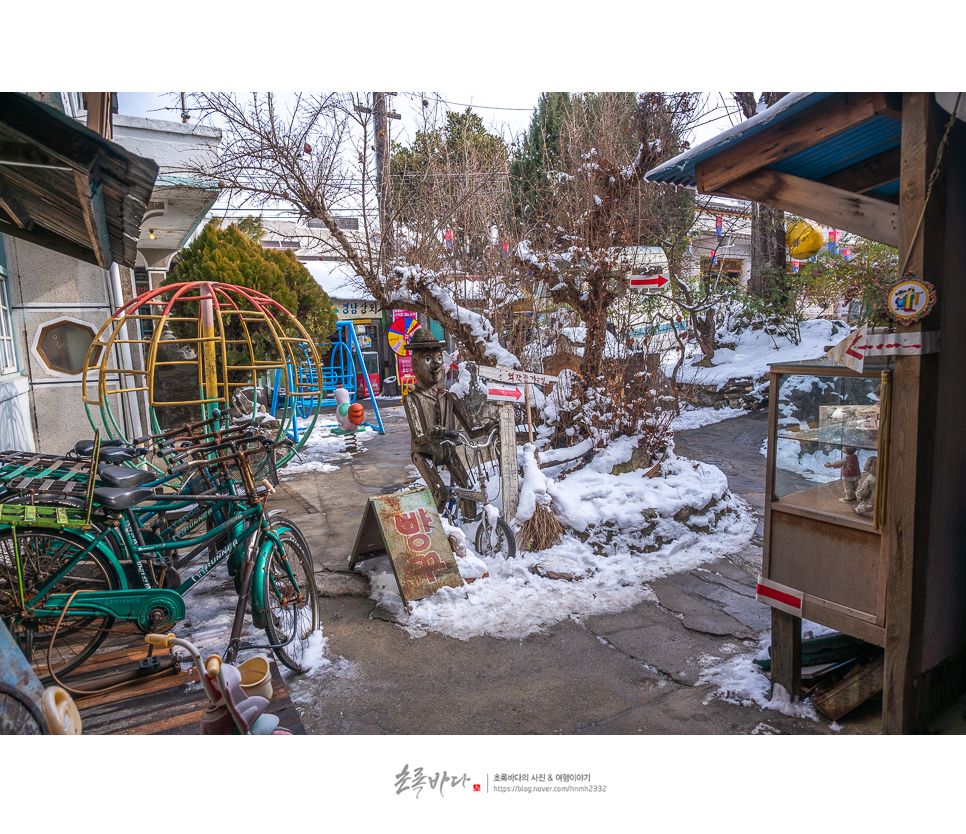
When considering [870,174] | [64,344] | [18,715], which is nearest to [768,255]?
[870,174]

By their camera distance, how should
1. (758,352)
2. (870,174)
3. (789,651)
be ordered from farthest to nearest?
(758,352) < (870,174) < (789,651)

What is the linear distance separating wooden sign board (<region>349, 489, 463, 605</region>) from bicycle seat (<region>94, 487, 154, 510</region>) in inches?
68.2

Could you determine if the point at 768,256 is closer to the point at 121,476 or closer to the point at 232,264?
the point at 232,264

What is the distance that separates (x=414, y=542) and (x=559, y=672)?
1.47 m

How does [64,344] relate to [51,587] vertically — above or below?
above

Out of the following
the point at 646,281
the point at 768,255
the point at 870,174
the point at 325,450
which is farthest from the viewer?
the point at 768,255

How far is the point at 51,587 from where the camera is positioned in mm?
2924

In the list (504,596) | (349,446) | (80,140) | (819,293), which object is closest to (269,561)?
(504,596)

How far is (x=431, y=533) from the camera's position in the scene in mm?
4562

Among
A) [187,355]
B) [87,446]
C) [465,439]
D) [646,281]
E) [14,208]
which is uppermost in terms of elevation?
[14,208]

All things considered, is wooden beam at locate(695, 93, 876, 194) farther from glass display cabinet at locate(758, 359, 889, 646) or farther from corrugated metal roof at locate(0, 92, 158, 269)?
corrugated metal roof at locate(0, 92, 158, 269)

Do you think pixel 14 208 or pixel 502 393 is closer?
pixel 14 208

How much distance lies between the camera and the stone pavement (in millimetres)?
3035

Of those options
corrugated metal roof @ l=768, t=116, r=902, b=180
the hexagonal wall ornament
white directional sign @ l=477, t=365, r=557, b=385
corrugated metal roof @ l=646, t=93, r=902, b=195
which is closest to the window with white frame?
the hexagonal wall ornament
